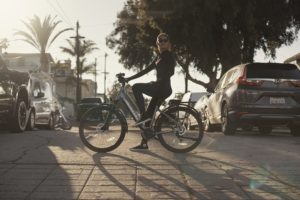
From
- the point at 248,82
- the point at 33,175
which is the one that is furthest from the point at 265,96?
the point at 33,175

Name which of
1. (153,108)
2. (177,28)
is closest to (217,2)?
(177,28)

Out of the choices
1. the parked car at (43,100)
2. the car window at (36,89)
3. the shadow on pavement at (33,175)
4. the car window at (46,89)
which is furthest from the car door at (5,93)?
the car window at (46,89)

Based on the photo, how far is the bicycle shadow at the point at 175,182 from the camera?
509 cm

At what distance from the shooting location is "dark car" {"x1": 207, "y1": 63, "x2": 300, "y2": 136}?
463 inches

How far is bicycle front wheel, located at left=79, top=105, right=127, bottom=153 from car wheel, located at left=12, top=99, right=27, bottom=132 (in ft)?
11.6

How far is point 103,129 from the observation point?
8.33 m

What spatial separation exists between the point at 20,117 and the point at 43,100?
413 centimetres

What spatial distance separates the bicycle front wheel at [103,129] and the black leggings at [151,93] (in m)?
0.36

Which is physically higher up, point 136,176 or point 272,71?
point 272,71

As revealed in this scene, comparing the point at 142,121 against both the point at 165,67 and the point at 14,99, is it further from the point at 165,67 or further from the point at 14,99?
the point at 14,99

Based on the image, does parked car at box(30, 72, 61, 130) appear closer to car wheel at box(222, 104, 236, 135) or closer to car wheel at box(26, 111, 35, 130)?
car wheel at box(26, 111, 35, 130)

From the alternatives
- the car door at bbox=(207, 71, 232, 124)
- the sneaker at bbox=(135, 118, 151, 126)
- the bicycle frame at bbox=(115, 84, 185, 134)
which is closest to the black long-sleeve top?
the bicycle frame at bbox=(115, 84, 185, 134)

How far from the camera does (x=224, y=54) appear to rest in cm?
3005

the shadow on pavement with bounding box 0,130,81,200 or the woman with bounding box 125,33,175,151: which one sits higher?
the woman with bounding box 125,33,175,151
